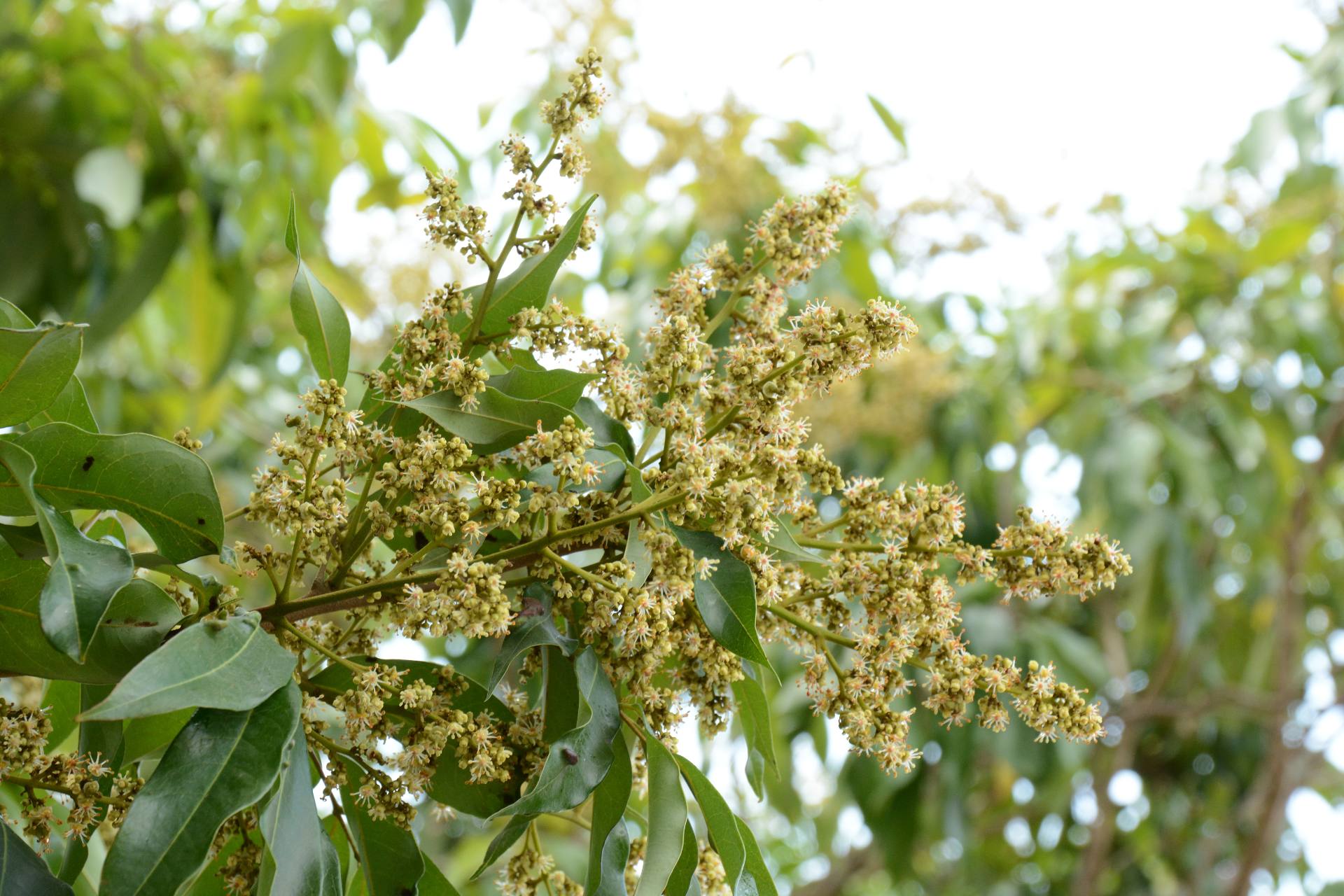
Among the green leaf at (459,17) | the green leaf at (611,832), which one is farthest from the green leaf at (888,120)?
the green leaf at (611,832)

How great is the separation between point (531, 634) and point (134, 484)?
1.00 feet

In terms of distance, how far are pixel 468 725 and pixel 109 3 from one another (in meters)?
3.31

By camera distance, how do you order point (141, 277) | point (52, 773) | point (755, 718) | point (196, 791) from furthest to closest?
point (141, 277) < point (755, 718) < point (52, 773) < point (196, 791)

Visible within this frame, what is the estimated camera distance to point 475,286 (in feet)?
3.34

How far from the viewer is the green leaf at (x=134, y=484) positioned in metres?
0.86

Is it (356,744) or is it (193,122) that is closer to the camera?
(356,744)

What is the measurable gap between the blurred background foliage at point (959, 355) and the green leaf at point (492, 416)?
1782 millimetres

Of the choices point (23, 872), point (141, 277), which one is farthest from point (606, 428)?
point (141, 277)

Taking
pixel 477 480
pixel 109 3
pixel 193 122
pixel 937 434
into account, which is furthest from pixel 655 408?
pixel 109 3

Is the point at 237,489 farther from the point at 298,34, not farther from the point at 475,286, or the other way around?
the point at 475,286

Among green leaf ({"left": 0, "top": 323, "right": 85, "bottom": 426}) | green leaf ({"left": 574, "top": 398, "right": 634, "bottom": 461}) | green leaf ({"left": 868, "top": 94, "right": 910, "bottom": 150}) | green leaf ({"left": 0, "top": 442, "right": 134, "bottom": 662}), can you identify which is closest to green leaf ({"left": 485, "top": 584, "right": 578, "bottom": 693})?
green leaf ({"left": 574, "top": 398, "right": 634, "bottom": 461})

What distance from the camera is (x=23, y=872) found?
0.82 m

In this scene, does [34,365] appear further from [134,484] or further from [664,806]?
[664,806]

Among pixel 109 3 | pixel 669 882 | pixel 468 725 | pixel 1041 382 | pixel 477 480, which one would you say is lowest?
pixel 1041 382
